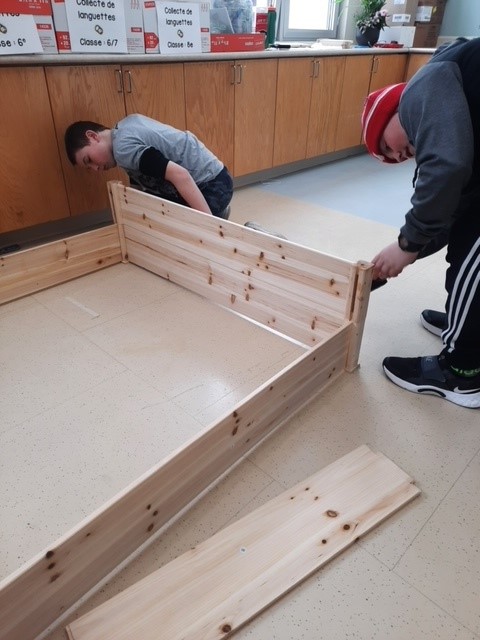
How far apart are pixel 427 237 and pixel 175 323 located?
3.34ft

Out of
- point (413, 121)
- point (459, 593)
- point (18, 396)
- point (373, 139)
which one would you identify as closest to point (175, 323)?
point (18, 396)

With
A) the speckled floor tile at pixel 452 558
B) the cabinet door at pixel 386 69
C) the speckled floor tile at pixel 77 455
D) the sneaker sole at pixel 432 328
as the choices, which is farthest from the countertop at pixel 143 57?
the speckled floor tile at pixel 452 558

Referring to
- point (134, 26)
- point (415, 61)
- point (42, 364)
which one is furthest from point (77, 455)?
point (415, 61)

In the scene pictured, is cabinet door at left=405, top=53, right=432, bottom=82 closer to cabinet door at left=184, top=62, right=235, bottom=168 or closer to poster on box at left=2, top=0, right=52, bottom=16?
cabinet door at left=184, top=62, right=235, bottom=168

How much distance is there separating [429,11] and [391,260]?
473 centimetres

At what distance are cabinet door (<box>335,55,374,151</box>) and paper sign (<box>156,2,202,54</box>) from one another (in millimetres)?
1668

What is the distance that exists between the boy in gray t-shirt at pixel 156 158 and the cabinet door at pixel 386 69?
2730 mm

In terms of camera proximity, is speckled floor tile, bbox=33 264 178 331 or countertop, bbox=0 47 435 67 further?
countertop, bbox=0 47 435 67

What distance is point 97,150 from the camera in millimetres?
2113

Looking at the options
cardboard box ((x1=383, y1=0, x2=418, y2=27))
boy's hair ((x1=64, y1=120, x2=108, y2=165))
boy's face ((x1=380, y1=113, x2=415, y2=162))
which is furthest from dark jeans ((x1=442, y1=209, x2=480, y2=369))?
cardboard box ((x1=383, y1=0, x2=418, y2=27))

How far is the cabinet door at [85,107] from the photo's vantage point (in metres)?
2.26

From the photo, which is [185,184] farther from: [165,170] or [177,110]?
[177,110]

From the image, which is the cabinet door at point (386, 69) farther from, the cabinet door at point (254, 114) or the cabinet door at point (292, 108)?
the cabinet door at point (254, 114)

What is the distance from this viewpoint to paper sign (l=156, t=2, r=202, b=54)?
2561 mm
